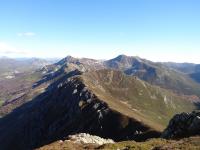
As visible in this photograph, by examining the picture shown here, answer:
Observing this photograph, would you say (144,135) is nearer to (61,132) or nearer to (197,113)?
(197,113)

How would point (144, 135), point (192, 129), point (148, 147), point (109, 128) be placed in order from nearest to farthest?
point (148, 147), point (192, 129), point (144, 135), point (109, 128)

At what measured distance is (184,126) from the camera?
69875mm

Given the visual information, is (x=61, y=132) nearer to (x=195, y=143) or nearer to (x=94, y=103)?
(x=94, y=103)

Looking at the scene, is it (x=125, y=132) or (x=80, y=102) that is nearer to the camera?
(x=125, y=132)

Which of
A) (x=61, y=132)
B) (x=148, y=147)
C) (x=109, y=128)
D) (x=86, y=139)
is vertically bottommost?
(x=61, y=132)

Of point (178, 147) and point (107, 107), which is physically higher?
point (178, 147)

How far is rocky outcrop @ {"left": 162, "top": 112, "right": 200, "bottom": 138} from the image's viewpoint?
6562 centimetres

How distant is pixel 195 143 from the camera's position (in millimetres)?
50688

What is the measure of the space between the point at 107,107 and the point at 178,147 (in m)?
121

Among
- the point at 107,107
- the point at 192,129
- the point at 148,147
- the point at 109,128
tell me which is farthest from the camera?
the point at 107,107

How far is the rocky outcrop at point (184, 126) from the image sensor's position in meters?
65.6

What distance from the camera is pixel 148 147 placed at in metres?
53.5

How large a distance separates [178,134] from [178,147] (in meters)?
21.7

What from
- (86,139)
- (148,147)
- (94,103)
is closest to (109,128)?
(94,103)
